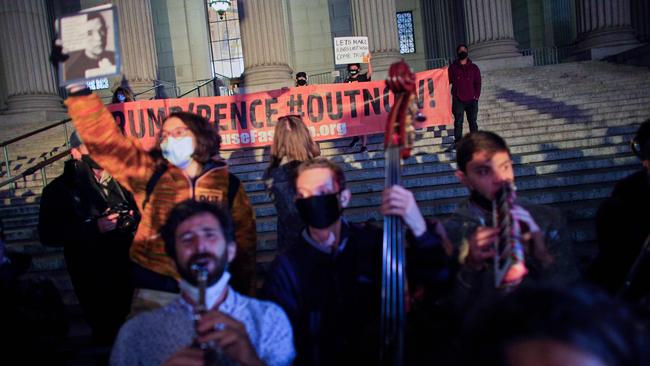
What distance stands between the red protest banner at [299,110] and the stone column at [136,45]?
627cm

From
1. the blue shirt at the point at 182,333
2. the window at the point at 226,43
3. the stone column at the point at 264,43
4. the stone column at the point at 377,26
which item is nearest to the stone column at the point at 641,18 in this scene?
the stone column at the point at 377,26

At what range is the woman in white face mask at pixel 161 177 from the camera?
2.44 m

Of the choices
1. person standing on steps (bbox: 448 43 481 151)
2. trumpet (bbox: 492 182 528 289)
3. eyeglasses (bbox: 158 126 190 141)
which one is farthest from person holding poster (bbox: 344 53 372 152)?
trumpet (bbox: 492 182 528 289)

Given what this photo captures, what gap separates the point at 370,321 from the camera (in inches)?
79.4

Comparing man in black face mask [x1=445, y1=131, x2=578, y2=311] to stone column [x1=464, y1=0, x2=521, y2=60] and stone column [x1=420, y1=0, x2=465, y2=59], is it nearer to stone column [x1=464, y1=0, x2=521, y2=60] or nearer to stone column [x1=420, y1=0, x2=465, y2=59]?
stone column [x1=464, y1=0, x2=521, y2=60]

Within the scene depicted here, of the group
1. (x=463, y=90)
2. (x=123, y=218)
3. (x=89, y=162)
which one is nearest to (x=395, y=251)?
(x=123, y=218)

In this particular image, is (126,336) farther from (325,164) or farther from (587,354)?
(587,354)

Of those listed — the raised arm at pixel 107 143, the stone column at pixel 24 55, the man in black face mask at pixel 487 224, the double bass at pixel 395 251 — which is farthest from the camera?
the stone column at pixel 24 55

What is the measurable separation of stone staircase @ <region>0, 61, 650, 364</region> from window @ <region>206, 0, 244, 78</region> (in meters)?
10.3

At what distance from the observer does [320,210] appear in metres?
2.13

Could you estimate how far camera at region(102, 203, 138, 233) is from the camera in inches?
128

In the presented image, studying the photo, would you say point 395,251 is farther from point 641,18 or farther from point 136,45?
point 641,18

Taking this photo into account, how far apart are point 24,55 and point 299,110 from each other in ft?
34.2

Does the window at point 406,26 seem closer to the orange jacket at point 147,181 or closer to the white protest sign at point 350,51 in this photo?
the white protest sign at point 350,51
